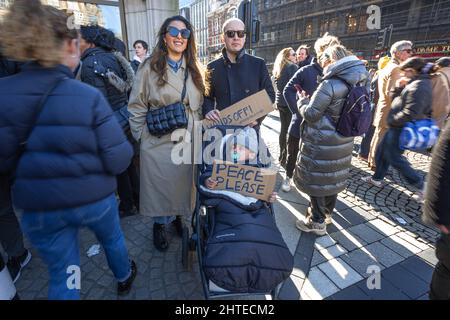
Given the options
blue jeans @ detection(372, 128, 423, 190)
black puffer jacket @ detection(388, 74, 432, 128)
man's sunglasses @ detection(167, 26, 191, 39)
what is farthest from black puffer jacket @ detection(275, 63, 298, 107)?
man's sunglasses @ detection(167, 26, 191, 39)

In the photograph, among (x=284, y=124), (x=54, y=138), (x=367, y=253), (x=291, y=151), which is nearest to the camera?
(x=54, y=138)

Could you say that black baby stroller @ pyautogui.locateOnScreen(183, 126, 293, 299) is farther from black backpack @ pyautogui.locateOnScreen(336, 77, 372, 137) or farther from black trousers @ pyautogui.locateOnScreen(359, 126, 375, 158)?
black trousers @ pyautogui.locateOnScreen(359, 126, 375, 158)

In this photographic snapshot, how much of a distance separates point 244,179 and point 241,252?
Result: 615mm

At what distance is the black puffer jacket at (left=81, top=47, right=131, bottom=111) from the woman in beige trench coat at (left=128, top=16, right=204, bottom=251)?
0.54 meters

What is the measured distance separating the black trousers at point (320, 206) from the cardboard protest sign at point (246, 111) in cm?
128

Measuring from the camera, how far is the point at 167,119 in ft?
8.29

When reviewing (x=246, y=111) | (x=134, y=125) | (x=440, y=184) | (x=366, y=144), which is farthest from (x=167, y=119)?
(x=366, y=144)

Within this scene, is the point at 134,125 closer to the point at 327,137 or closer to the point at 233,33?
the point at 233,33

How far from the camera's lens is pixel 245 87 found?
3000 mm

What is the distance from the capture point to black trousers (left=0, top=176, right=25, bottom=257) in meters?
2.37

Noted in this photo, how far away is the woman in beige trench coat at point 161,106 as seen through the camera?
8.38 ft

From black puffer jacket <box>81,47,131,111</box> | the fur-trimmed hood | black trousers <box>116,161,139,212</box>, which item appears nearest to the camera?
black puffer jacket <box>81,47,131,111</box>

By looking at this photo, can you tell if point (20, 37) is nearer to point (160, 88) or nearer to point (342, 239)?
point (160, 88)

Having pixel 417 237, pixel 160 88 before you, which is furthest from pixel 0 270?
pixel 417 237
